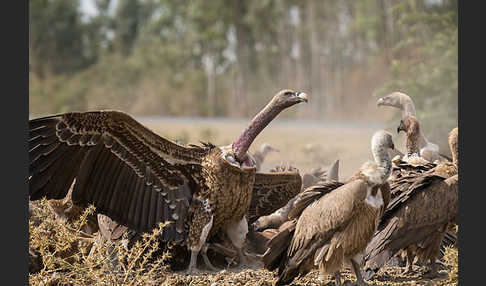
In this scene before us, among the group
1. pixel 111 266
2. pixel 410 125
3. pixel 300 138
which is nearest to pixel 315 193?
pixel 111 266

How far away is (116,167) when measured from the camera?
15.4 ft

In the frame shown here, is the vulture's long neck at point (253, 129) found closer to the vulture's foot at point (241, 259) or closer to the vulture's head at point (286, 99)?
the vulture's head at point (286, 99)

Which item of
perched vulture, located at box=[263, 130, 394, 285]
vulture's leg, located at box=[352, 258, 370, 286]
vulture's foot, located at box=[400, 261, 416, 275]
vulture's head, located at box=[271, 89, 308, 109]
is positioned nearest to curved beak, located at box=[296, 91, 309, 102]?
vulture's head, located at box=[271, 89, 308, 109]

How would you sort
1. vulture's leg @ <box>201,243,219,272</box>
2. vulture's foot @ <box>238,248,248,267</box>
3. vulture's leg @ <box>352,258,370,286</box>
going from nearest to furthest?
vulture's leg @ <box>352,258,370,286</box>, vulture's leg @ <box>201,243,219,272</box>, vulture's foot @ <box>238,248,248,267</box>

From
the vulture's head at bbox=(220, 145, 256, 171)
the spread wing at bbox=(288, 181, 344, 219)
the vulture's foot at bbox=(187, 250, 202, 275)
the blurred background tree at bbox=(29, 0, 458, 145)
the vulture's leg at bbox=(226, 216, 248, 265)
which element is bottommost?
the vulture's foot at bbox=(187, 250, 202, 275)

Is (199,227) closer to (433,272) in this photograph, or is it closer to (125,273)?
(125,273)

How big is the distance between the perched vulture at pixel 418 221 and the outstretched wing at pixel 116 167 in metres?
1.50

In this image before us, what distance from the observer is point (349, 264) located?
4113 millimetres

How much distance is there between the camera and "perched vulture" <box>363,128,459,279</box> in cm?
451

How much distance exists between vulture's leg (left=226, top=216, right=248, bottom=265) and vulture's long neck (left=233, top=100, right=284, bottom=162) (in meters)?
0.63

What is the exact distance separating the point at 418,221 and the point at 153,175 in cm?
207

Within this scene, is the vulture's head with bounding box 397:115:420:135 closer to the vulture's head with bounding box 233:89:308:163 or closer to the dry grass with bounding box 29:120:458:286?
the dry grass with bounding box 29:120:458:286

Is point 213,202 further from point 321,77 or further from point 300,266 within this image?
point 321,77

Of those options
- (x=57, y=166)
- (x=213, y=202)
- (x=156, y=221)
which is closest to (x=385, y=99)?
(x=213, y=202)
